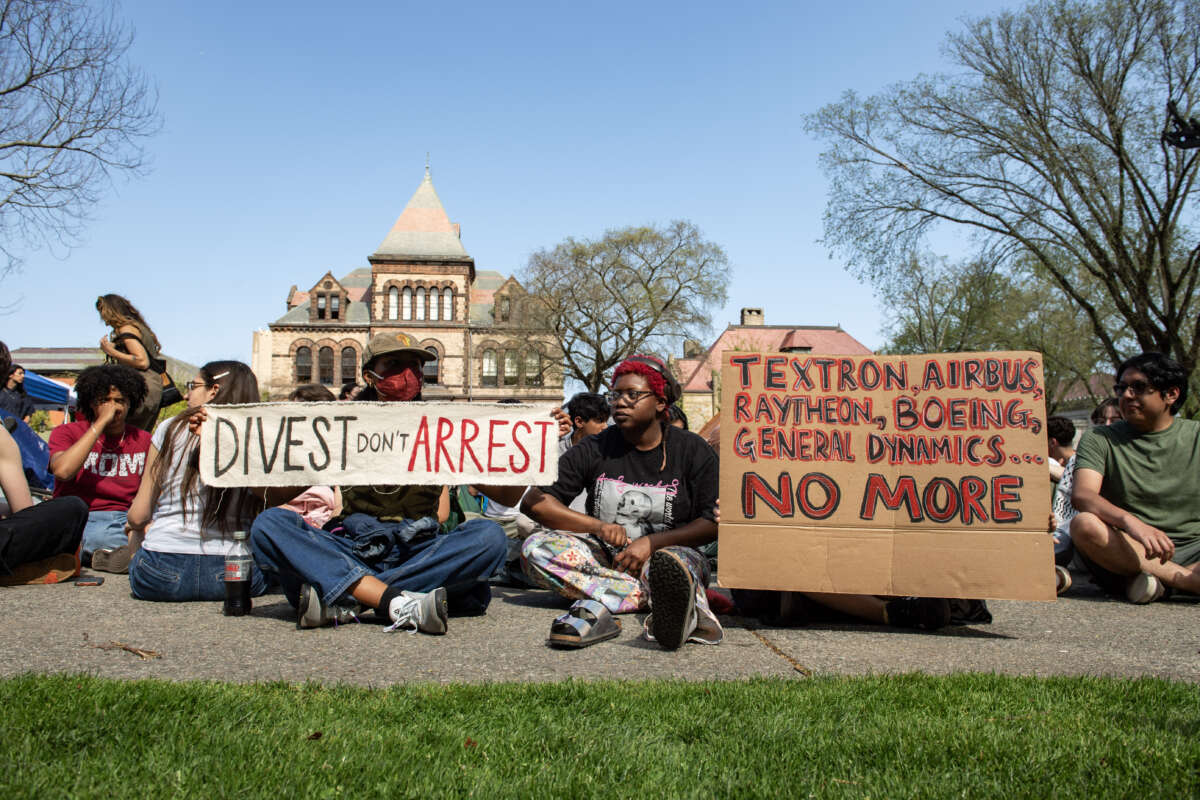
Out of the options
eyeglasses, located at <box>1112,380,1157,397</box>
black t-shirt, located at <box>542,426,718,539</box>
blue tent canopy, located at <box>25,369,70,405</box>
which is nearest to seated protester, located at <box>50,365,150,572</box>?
black t-shirt, located at <box>542,426,718,539</box>

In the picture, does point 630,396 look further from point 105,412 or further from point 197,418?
point 105,412

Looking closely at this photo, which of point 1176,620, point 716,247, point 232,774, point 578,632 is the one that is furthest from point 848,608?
point 716,247

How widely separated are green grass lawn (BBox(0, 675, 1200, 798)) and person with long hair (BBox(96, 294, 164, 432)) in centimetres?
555

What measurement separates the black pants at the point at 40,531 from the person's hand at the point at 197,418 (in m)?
1.04

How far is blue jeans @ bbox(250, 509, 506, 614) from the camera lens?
4.50 meters

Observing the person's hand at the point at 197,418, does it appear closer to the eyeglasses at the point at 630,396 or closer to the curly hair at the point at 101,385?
the curly hair at the point at 101,385

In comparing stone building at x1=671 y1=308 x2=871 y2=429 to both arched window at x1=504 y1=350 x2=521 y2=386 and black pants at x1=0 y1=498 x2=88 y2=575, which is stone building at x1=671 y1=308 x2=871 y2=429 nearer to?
arched window at x1=504 y1=350 x2=521 y2=386

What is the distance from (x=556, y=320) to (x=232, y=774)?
50672 mm

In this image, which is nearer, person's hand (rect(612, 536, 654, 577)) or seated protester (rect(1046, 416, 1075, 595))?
person's hand (rect(612, 536, 654, 577))

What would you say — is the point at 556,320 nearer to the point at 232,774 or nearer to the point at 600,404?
the point at 600,404

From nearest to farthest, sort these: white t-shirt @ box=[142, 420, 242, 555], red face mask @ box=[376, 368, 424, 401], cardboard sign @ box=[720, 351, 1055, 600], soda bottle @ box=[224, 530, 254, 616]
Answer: cardboard sign @ box=[720, 351, 1055, 600] < soda bottle @ box=[224, 530, 254, 616] < white t-shirt @ box=[142, 420, 242, 555] < red face mask @ box=[376, 368, 424, 401]

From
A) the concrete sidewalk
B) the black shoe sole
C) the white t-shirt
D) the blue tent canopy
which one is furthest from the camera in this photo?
the blue tent canopy

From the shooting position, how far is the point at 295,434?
207 inches

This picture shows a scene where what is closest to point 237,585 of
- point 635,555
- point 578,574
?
point 578,574
